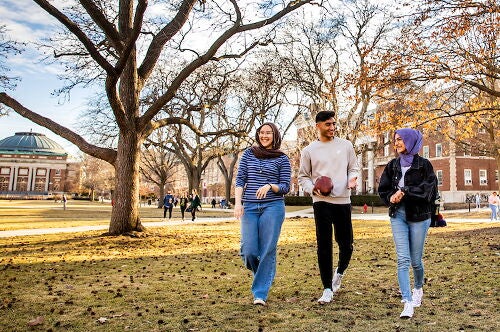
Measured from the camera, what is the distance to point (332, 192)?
195 inches

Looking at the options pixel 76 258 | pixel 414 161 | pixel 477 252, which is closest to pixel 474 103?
pixel 477 252

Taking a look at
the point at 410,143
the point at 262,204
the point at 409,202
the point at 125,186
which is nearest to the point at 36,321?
the point at 262,204

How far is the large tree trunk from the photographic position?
1309 cm

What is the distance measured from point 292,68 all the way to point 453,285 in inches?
931

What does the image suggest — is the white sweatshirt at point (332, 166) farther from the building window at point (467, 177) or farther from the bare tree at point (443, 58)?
the building window at point (467, 177)

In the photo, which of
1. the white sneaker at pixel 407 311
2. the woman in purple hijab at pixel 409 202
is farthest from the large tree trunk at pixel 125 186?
the white sneaker at pixel 407 311

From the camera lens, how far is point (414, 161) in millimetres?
4648

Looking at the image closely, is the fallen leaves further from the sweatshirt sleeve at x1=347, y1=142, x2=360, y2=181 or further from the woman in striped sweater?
the sweatshirt sleeve at x1=347, y1=142, x2=360, y2=181

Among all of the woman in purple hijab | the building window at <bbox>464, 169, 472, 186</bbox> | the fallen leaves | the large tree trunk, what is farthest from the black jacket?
the building window at <bbox>464, 169, 472, 186</bbox>

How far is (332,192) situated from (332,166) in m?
0.32

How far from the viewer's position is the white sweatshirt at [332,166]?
16.4 ft

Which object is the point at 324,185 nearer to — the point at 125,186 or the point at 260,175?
the point at 260,175

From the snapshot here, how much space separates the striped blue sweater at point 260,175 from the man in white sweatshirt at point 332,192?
29 centimetres

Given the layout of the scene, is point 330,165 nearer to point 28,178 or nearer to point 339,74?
point 339,74
